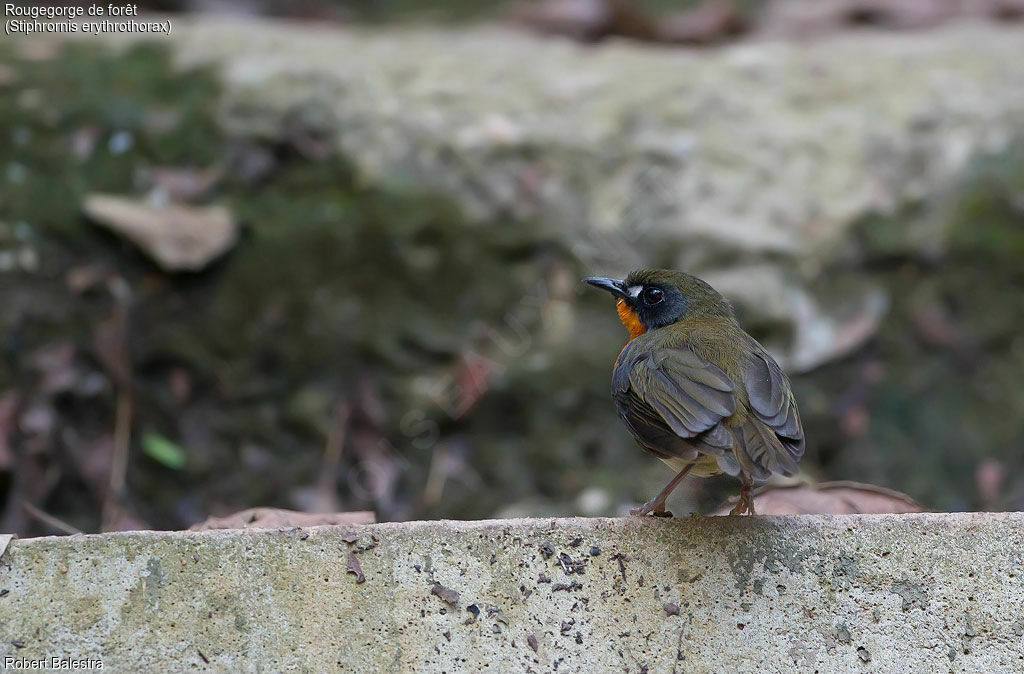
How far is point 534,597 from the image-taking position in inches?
90.3

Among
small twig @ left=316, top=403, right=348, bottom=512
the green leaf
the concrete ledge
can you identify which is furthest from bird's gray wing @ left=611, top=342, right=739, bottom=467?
the green leaf

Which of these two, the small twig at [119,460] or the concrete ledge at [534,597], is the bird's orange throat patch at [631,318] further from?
the small twig at [119,460]

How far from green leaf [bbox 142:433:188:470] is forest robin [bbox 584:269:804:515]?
75.2 inches

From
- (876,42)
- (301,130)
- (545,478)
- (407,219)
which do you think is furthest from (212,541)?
(876,42)

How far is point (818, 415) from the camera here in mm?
4441

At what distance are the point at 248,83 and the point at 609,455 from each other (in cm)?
212

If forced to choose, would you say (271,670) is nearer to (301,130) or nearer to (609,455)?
(609,455)

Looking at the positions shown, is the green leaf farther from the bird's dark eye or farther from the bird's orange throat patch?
the bird's dark eye

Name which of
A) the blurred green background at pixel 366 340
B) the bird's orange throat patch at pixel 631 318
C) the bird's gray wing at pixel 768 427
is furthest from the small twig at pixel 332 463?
the bird's gray wing at pixel 768 427

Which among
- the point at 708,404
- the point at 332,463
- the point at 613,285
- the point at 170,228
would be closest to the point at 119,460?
the point at 332,463

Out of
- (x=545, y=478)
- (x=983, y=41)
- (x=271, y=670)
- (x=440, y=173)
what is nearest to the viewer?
(x=271, y=670)

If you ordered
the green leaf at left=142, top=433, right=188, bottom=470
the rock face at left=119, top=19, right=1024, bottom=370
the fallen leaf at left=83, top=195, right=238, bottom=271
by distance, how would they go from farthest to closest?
1. the rock face at left=119, top=19, right=1024, bottom=370
2. the fallen leaf at left=83, top=195, right=238, bottom=271
3. the green leaf at left=142, top=433, right=188, bottom=470

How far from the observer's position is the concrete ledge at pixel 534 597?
2.23 meters

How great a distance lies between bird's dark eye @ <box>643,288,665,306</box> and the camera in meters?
3.25
